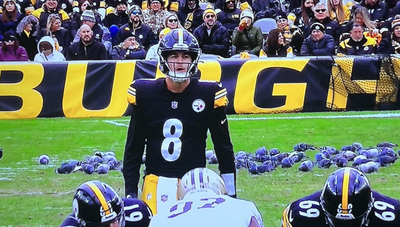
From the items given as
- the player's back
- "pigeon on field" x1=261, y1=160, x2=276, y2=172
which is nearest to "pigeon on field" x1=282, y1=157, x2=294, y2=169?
"pigeon on field" x1=261, y1=160, x2=276, y2=172

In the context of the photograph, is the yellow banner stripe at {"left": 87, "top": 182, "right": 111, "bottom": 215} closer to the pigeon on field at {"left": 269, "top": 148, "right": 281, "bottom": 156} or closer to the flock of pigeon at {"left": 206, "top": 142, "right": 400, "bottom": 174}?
the flock of pigeon at {"left": 206, "top": 142, "right": 400, "bottom": 174}

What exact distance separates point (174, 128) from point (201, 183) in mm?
1197

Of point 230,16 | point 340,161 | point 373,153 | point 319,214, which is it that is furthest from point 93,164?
point 230,16

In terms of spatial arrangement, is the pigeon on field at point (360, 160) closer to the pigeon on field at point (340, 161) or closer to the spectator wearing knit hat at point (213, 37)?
the pigeon on field at point (340, 161)

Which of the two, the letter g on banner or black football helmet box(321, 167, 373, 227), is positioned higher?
black football helmet box(321, 167, 373, 227)

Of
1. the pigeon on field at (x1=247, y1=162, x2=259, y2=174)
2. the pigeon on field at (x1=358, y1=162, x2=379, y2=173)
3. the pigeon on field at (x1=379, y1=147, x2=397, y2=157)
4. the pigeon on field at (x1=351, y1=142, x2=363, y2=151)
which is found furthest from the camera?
the pigeon on field at (x1=351, y1=142, x2=363, y2=151)

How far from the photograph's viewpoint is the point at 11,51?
12.7m

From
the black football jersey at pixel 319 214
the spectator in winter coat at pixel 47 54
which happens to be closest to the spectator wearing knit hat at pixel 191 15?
the spectator in winter coat at pixel 47 54

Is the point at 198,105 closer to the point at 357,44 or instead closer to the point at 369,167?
the point at 369,167

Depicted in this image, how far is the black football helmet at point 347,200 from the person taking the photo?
154 inches

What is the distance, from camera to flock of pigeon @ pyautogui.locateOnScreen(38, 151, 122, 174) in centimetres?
832

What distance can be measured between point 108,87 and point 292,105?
303cm

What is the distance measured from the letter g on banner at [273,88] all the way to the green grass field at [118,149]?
20cm

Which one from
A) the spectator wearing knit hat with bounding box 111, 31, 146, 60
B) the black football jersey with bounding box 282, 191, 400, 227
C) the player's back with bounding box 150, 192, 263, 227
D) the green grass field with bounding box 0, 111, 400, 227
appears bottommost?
the green grass field with bounding box 0, 111, 400, 227
